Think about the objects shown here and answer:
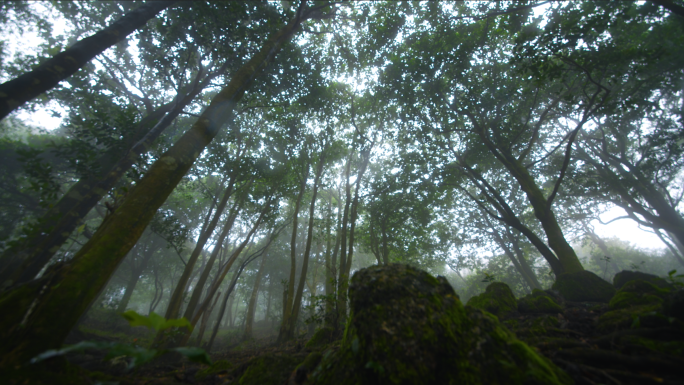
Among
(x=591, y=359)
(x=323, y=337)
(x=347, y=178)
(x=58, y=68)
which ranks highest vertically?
(x=347, y=178)

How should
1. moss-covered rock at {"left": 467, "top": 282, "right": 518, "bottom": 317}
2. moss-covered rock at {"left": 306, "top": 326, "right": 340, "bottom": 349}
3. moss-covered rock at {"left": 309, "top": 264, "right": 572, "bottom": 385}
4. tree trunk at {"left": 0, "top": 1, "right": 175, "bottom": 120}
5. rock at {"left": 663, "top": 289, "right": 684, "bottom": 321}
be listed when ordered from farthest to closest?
moss-covered rock at {"left": 306, "top": 326, "right": 340, "bottom": 349}
moss-covered rock at {"left": 467, "top": 282, "right": 518, "bottom": 317}
tree trunk at {"left": 0, "top": 1, "right": 175, "bottom": 120}
rock at {"left": 663, "top": 289, "right": 684, "bottom": 321}
moss-covered rock at {"left": 309, "top": 264, "right": 572, "bottom": 385}

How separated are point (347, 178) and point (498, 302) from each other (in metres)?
7.50

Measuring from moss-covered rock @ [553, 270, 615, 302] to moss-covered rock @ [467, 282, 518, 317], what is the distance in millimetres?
2247

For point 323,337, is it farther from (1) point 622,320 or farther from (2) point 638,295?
(2) point 638,295

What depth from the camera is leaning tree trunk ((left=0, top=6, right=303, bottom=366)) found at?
6.10 ft

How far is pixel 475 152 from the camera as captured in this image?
10.9 meters

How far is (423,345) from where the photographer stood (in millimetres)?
1877

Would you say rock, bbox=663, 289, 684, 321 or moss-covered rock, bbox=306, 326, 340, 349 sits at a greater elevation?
rock, bbox=663, 289, 684, 321

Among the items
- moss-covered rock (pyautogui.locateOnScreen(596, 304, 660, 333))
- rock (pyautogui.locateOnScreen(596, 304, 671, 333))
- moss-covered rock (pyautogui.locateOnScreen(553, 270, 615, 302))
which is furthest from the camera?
moss-covered rock (pyautogui.locateOnScreen(553, 270, 615, 302))

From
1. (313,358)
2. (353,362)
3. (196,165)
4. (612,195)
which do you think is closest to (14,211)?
(196,165)

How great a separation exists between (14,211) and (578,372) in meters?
22.3

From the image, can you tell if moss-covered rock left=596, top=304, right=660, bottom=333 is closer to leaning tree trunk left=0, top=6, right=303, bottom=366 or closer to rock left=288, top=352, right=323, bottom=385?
rock left=288, top=352, right=323, bottom=385

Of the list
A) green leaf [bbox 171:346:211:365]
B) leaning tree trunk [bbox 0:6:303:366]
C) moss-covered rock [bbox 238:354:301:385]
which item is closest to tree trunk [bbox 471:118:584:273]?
moss-covered rock [bbox 238:354:301:385]

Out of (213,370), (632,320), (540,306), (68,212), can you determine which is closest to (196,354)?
(213,370)
